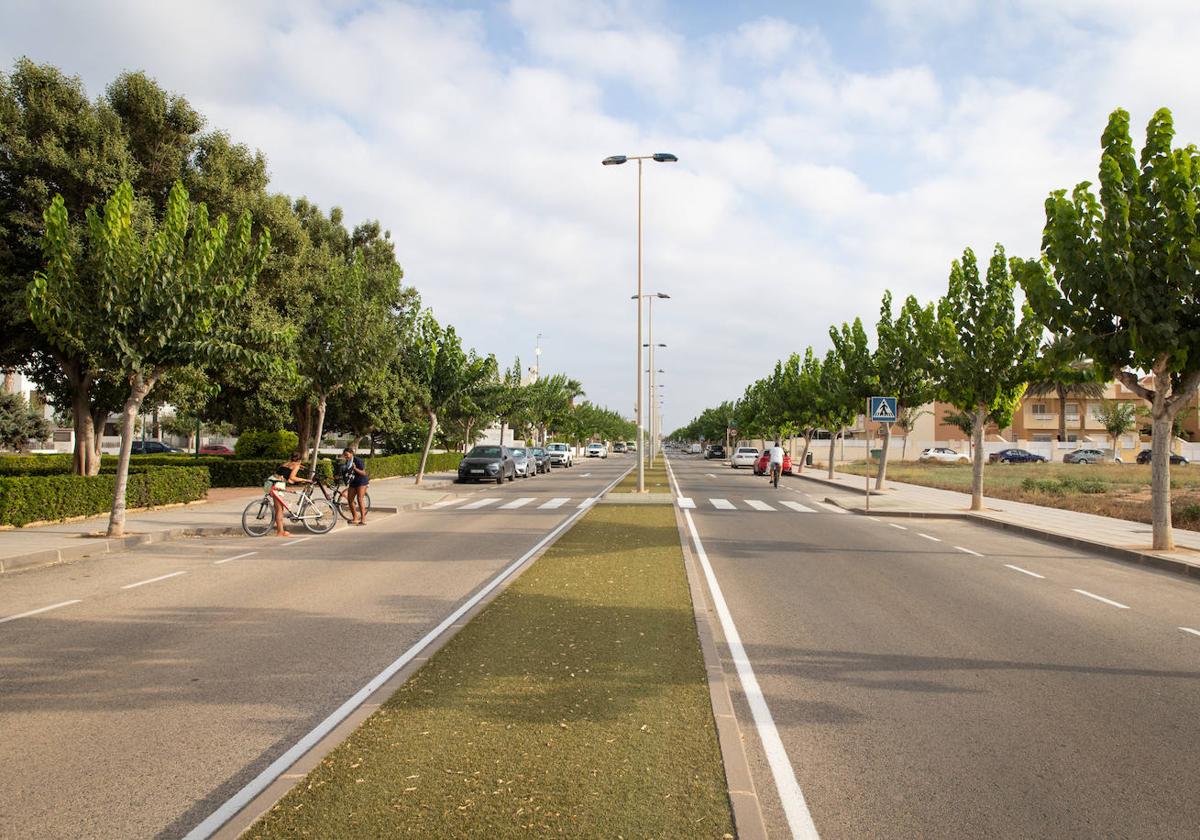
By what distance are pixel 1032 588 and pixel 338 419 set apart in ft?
102

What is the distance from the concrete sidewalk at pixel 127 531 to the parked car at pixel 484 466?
35.8 ft

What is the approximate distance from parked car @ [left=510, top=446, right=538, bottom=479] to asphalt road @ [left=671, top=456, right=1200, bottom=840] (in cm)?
2905

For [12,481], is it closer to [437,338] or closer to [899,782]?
[899,782]

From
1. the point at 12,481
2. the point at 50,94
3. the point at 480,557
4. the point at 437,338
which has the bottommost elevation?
the point at 480,557

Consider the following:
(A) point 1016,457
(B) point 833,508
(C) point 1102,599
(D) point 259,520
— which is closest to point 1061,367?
(B) point 833,508

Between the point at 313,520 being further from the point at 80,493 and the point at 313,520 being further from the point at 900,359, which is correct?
the point at 900,359

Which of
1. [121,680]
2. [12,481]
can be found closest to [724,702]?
[121,680]

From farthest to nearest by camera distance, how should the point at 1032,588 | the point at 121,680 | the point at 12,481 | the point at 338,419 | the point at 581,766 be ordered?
the point at 338,419 → the point at 12,481 → the point at 1032,588 → the point at 121,680 → the point at 581,766

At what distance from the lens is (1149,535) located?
53.3 ft

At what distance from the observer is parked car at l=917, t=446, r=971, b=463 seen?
76800 mm

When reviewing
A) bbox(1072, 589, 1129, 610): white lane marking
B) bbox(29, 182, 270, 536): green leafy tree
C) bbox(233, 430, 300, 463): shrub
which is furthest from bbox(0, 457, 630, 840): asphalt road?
bbox(233, 430, 300, 463): shrub

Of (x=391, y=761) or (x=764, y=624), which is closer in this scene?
(x=391, y=761)

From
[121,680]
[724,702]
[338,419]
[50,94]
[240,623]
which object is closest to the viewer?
[724,702]

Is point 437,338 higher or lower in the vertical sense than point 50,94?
lower
